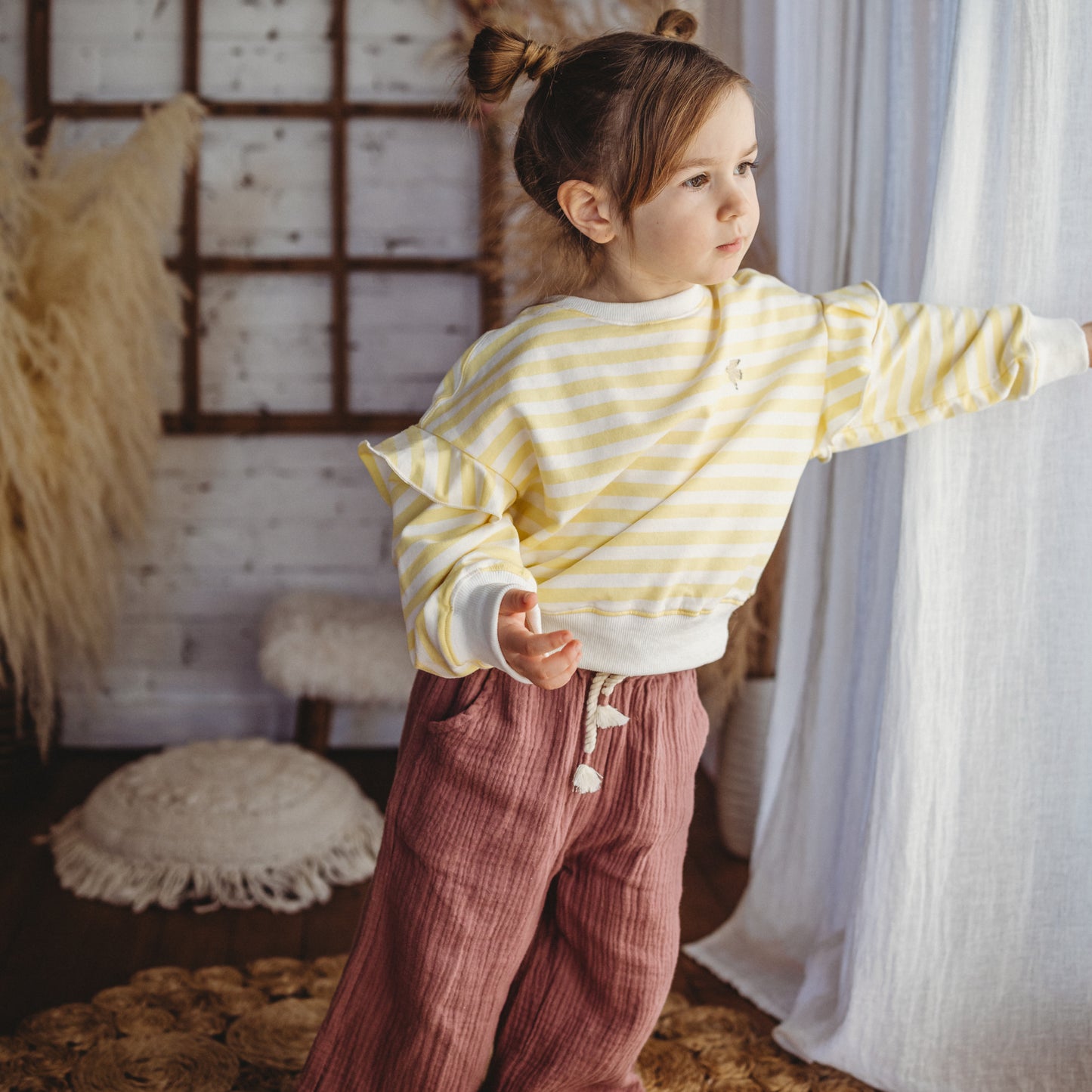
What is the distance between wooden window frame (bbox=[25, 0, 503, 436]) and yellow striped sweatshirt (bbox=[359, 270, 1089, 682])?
1324mm

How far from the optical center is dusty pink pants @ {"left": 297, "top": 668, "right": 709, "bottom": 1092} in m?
1.03

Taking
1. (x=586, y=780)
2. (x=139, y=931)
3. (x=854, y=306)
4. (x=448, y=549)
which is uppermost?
(x=854, y=306)

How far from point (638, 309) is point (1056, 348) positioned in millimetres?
405

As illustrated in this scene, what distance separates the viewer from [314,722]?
7.54 feet

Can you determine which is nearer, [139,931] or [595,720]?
[595,720]

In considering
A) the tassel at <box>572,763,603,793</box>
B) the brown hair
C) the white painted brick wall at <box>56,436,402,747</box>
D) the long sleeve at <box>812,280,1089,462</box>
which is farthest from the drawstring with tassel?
the white painted brick wall at <box>56,436,402,747</box>

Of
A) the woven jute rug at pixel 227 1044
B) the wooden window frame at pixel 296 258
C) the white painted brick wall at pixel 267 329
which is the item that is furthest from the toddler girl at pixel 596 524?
the white painted brick wall at pixel 267 329

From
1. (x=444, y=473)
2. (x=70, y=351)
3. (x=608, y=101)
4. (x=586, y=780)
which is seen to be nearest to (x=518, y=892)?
(x=586, y=780)

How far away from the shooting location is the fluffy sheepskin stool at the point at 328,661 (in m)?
2.21

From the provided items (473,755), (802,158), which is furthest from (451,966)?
(802,158)

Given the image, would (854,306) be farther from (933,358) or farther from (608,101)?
(608,101)

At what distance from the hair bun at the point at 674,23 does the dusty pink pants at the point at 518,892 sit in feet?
1.94

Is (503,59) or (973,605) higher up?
(503,59)

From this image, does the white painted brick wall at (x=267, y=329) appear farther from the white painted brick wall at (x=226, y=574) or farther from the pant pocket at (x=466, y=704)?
the pant pocket at (x=466, y=704)
